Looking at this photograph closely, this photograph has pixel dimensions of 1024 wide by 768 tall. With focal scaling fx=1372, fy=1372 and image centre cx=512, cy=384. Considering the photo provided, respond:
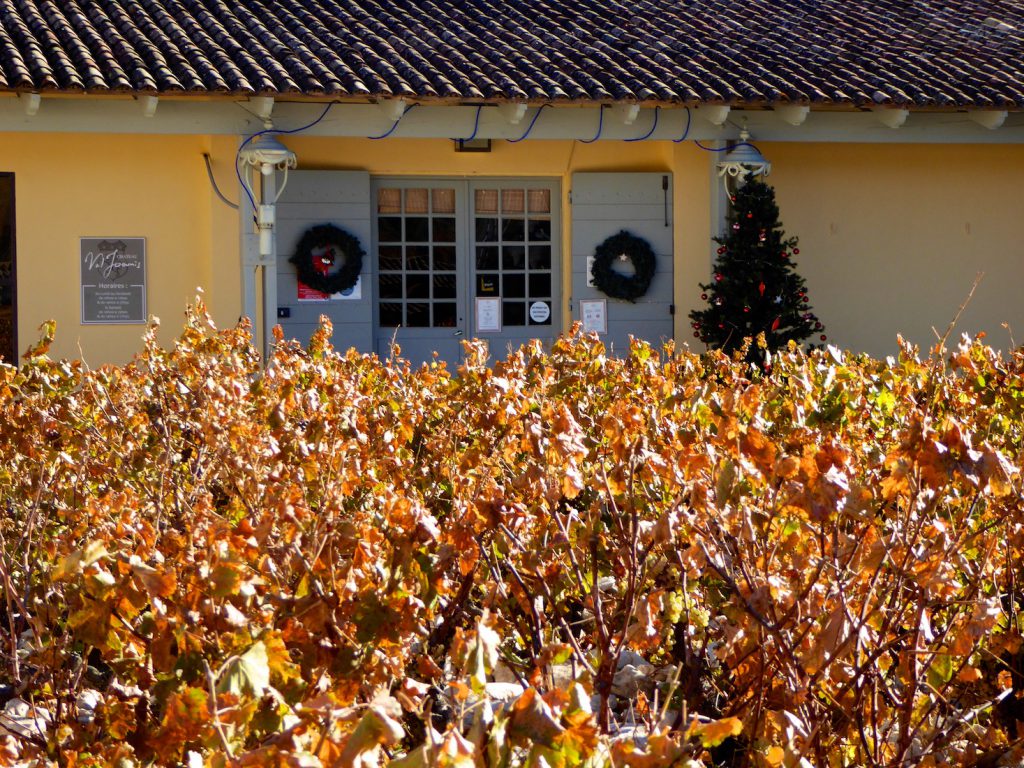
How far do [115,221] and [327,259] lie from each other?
164cm

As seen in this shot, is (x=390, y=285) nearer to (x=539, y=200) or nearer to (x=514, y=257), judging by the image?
(x=514, y=257)

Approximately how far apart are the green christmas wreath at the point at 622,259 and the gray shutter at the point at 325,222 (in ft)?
6.17

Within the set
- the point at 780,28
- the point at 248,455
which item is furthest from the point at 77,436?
the point at 780,28

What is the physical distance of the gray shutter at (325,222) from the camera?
35.6 ft

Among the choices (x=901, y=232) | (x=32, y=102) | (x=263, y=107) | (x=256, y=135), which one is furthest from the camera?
(x=901, y=232)

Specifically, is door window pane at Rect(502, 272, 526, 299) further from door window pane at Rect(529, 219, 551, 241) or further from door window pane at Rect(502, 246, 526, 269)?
door window pane at Rect(529, 219, 551, 241)

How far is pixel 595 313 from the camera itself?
11.3m

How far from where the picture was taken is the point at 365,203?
11.0 meters

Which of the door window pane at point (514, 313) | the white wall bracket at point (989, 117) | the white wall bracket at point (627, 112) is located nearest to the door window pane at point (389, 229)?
the door window pane at point (514, 313)

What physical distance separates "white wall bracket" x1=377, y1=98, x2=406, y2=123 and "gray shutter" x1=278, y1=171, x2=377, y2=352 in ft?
2.76

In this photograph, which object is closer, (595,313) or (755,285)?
(755,285)

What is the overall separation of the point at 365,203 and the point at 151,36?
2.05 metres

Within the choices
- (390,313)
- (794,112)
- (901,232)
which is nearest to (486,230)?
(390,313)

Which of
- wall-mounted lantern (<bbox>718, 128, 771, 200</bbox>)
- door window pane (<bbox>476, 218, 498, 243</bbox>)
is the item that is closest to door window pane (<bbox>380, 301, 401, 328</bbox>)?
door window pane (<bbox>476, 218, 498, 243</bbox>)
